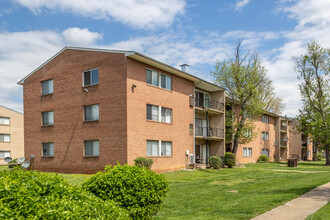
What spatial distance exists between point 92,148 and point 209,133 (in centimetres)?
1324

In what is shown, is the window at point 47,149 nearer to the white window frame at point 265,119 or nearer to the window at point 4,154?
the window at point 4,154

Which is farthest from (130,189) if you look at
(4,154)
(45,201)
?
(4,154)

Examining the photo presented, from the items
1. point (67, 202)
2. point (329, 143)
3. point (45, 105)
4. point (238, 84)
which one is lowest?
point (329, 143)

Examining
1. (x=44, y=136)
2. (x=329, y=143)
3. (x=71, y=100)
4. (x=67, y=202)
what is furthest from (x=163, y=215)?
(x=329, y=143)

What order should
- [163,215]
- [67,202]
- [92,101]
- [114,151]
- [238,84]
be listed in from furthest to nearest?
1. [238,84]
2. [92,101]
3. [114,151]
4. [163,215]
5. [67,202]

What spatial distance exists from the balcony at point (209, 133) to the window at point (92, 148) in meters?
9.70

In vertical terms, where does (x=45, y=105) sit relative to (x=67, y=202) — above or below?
above

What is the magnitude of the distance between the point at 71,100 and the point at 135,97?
225 inches

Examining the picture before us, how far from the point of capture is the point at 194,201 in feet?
34.3

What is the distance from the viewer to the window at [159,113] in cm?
2206

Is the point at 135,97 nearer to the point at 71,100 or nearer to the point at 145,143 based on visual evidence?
the point at 145,143

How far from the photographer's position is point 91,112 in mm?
21953

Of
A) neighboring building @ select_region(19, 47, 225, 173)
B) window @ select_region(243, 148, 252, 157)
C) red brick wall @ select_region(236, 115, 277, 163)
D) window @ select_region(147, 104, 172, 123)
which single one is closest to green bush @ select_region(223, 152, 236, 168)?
neighboring building @ select_region(19, 47, 225, 173)

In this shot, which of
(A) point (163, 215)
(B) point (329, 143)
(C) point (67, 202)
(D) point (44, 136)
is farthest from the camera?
(B) point (329, 143)
